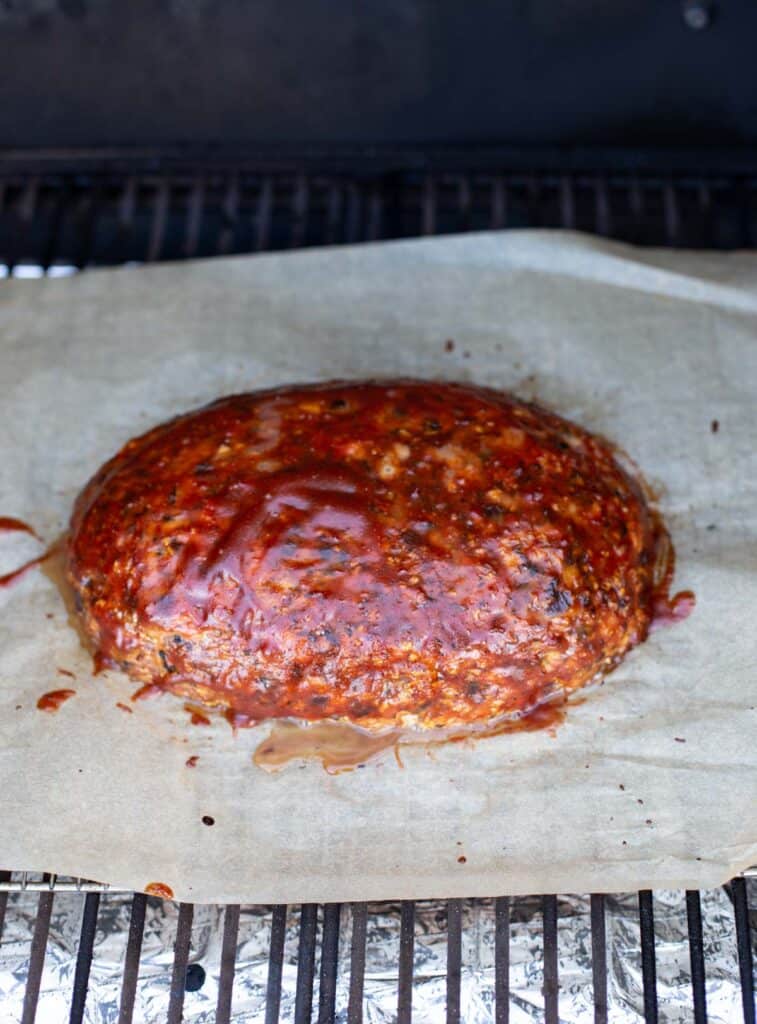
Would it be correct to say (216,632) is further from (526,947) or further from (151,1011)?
(526,947)

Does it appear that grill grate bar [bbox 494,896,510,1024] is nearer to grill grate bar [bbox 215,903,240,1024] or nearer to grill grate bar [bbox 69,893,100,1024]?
grill grate bar [bbox 215,903,240,1024]

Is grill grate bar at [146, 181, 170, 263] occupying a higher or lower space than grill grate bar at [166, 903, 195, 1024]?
higher

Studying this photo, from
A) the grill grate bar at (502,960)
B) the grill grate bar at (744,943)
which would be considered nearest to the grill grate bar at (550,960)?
the grill grate bar at (502,960)

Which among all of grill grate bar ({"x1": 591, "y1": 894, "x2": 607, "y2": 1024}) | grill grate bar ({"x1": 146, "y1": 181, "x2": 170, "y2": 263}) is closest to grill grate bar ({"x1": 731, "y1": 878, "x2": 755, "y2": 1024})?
grill grate bar ({"x1": 591, "y1": 894, "x2": 607, "y2": 1024})

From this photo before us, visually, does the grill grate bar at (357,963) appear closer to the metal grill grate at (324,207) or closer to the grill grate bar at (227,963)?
the grill grate bar at (227,963)

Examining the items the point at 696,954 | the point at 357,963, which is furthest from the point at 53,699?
the point at 696,954

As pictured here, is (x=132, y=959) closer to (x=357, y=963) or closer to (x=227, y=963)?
(x=227, y=963)

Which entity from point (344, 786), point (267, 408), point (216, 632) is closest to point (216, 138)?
point (267, 408)
